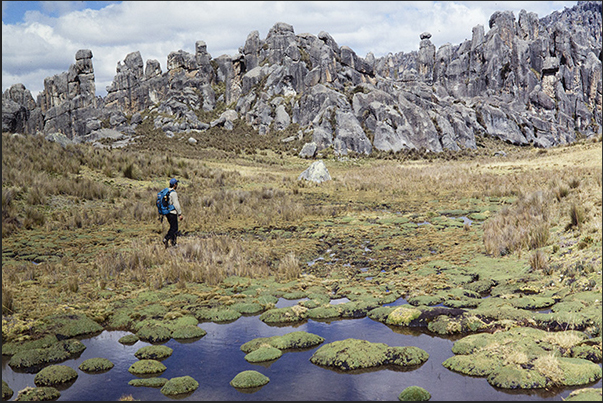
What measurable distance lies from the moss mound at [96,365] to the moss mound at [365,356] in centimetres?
349

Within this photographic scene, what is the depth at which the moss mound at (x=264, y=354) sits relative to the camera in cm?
765

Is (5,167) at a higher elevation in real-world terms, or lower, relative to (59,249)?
higher

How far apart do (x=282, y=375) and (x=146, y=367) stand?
7.60ft

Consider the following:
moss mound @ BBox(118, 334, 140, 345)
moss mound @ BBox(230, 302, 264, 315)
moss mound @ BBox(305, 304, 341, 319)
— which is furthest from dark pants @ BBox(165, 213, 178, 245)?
moss mound @ BBox(305, 304, 341, 319)

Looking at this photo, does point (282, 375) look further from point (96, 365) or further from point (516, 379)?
point (516, 379)

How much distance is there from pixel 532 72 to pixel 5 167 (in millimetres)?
132457

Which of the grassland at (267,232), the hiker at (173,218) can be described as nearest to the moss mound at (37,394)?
the grassland at (267,232)

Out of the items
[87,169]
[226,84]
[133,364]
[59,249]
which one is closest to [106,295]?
[133,364]

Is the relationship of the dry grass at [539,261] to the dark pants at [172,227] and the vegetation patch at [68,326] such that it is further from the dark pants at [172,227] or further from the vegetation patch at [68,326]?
the dark pants at [172,227]

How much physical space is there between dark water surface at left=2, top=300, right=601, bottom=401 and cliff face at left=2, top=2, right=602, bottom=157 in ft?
175

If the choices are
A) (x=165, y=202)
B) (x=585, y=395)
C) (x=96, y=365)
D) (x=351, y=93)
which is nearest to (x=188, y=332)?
(x=96, y=365)

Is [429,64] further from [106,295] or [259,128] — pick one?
[106,295]

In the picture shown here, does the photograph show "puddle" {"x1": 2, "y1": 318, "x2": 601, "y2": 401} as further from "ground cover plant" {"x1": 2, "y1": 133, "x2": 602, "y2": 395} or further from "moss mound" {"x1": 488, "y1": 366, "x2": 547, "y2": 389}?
"ground cover plant" {"x1": 2, "y1": 133, "x2": 602, "y2": 395}

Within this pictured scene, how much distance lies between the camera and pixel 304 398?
6.38 meters
